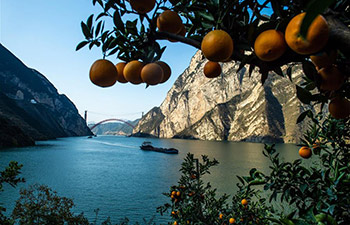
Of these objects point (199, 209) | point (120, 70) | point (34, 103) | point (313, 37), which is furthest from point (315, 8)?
point (34, 103)

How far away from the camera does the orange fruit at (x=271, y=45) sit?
3.10ft

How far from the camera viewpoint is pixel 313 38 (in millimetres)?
781

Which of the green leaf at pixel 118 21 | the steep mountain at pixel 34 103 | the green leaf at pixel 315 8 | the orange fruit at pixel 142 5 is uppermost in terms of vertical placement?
the steep mountain at pixel 34 103

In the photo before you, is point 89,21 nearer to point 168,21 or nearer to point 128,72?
point 128,72

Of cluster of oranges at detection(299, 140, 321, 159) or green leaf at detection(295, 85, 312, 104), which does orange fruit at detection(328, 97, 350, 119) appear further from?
cluster of oranges at detection(299, 140, 321, 159)

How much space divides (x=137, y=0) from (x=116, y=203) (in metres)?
19.3

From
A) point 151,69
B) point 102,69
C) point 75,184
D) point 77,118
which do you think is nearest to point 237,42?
point 151,69

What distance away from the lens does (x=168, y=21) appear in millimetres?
1412

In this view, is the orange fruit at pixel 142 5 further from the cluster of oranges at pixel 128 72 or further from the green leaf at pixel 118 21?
the cluster of oranges at pixel 128 72

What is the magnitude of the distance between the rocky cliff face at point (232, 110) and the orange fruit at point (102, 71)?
10964 centimetres

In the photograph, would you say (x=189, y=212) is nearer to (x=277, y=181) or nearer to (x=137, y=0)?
(x=277, y=181)

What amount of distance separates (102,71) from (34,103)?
142 meters

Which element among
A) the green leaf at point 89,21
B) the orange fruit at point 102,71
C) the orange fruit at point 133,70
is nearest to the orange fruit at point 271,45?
the orange fruit at point 133,70

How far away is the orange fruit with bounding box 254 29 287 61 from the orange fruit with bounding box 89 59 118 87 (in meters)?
0.95
